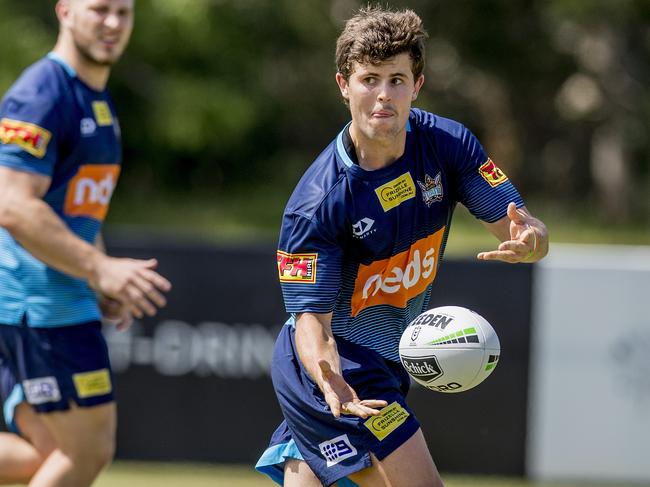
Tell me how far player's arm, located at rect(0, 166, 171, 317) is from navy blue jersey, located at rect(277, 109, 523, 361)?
0.53m

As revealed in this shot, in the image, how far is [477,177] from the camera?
437 centimetres

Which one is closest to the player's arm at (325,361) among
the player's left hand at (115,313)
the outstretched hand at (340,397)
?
the outstretched hand at (340,397)

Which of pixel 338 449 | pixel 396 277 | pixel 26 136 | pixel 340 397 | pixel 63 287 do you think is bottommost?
pixel 338 449

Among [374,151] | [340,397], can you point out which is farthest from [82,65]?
[340,397]

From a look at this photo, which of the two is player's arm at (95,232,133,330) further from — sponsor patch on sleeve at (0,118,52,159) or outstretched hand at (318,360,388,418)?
outstretched hand at (318,360,388,418)

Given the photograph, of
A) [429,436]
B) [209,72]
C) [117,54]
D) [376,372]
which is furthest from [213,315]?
[209,72]

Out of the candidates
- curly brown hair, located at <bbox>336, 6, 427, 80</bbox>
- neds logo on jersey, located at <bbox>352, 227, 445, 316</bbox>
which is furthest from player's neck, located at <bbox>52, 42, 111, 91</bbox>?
neds logo on jersey, located at <bbox>352, 227, 445, 316</bbox>

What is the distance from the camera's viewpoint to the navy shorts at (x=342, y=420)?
13.9 ft

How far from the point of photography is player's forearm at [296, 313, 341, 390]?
400 cm

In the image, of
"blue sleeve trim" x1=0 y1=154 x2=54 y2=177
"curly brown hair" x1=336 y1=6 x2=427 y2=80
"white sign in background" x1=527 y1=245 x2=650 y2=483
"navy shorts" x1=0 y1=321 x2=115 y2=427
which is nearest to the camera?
"curly brown hair" x1=336 y1=6 x2=427 y2=80

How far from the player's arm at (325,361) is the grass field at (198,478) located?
3881 mm

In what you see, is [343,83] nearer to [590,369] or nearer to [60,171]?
[60,171]

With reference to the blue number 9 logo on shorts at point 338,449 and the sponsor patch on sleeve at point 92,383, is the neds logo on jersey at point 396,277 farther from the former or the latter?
the sponsor patch on sleeve at point 92,383

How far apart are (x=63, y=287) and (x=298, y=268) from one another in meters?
1.23
